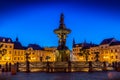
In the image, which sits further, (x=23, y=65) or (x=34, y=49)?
(x=34, y=49)

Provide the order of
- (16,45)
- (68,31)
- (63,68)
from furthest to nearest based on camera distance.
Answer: (16,45), (68,31), (63,68)

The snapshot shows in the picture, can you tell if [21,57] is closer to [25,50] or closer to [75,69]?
[25,50]

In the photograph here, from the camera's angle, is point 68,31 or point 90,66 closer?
point 90,66

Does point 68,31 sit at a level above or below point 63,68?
above

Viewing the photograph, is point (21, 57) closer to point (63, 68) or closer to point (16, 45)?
point (16, 45)

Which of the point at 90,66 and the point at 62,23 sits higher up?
the point at 62,23

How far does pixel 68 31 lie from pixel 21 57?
89.1 meters

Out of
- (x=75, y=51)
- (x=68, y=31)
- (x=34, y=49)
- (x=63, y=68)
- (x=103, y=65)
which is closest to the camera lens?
(x=63, y=68)

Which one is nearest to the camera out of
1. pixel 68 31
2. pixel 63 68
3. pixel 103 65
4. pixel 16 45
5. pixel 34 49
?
pixel 63 68

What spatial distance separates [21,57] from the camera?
125625 mm

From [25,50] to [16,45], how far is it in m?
5.74

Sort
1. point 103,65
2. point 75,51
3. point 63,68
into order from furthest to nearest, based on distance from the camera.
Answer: point 75,51, point 103,65, point 63,68

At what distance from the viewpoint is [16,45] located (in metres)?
128

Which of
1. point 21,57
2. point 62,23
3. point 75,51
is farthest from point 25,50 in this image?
point 62,23
